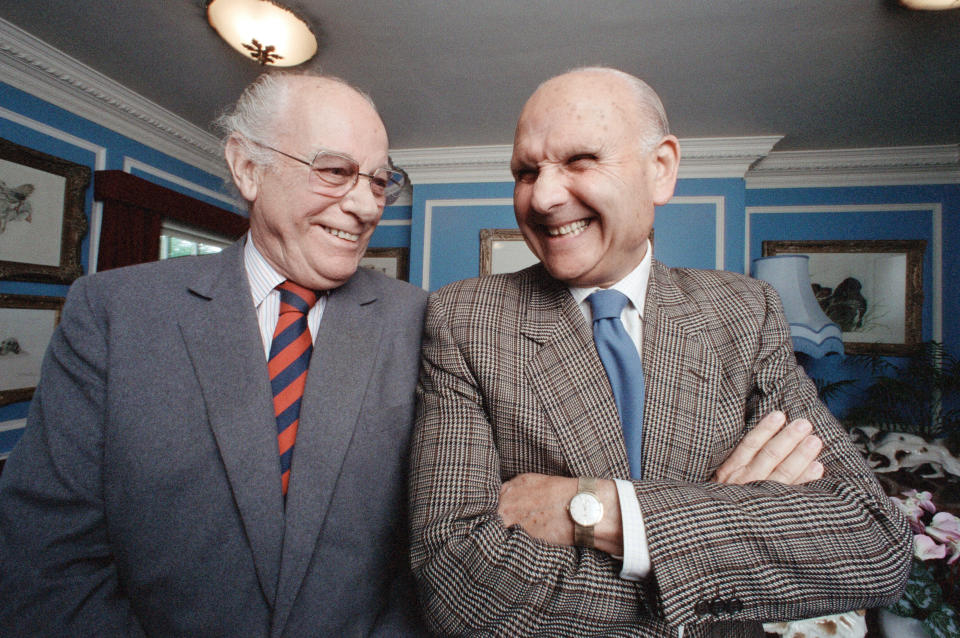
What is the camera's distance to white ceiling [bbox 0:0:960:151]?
2461 millimetres

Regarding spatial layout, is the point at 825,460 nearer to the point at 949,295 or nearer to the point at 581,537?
the point at 581,537

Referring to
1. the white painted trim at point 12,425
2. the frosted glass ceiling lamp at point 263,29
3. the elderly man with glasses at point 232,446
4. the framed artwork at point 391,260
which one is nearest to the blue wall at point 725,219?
the framed artwork at point 391,260

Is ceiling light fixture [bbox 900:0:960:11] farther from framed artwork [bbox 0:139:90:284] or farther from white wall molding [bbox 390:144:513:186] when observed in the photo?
framed artwork [bbox 0:139:90:284]

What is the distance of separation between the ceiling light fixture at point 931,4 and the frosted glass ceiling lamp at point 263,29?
3.27 meters

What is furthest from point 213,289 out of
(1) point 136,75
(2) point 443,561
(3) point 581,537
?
(1) point 136,75

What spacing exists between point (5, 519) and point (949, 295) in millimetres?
6423

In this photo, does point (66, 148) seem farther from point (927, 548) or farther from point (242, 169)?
point (927, 548)

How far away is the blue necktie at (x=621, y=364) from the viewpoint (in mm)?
970

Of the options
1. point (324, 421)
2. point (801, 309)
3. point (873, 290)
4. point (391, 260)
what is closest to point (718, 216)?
point (801, 309)

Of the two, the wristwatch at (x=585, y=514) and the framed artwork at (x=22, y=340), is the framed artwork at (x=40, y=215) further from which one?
the wristwatch at (x=585, y=514)

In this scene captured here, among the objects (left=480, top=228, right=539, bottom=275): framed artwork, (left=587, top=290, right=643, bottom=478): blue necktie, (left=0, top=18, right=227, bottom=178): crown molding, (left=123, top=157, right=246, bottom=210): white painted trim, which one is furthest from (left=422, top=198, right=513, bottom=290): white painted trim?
(left=587, top=290, right=643, bottom=478): blue necktie

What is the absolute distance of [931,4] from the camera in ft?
7.49

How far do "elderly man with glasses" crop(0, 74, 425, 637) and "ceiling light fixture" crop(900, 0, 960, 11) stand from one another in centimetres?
305

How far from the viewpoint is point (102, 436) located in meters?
0.94
